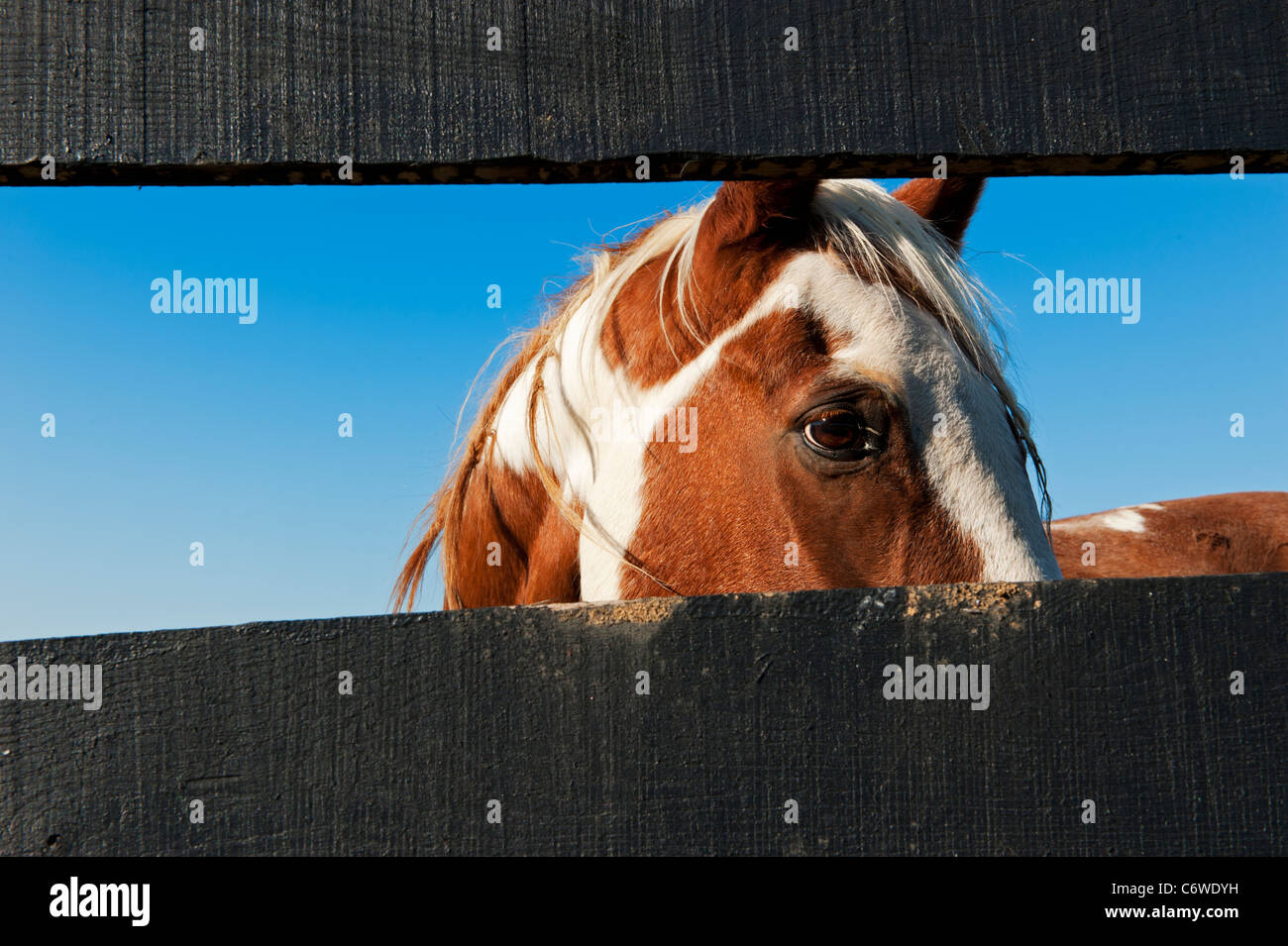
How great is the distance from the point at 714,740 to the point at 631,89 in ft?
1.78

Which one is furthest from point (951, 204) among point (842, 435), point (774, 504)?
point (774, 504)

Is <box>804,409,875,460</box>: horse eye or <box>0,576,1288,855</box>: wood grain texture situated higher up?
<box>804,409,875,460</box>: horse eye

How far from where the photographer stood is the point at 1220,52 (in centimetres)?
78

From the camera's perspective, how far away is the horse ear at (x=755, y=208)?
204 centimetres

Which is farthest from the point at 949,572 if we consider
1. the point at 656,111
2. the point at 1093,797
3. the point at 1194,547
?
the point at 1194,547

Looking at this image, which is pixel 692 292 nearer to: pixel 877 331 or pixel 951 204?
pixel 877 331

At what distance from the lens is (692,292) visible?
83.6 inches

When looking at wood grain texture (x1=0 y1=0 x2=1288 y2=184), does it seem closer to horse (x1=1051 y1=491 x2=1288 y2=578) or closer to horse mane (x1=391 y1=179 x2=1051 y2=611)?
horse mane (x1=391 y1=179 x2=1051 y2=611)

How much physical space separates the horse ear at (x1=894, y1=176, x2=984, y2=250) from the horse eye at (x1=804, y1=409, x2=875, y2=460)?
0.87 metres

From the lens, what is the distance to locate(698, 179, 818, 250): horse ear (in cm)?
204

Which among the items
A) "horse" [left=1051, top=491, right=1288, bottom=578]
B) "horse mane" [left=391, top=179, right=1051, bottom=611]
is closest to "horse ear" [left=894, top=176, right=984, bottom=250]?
"horse mane" [left=391, top=179, right=1051, bottom=611]

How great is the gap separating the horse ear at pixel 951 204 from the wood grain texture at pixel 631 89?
1694 millimetres
